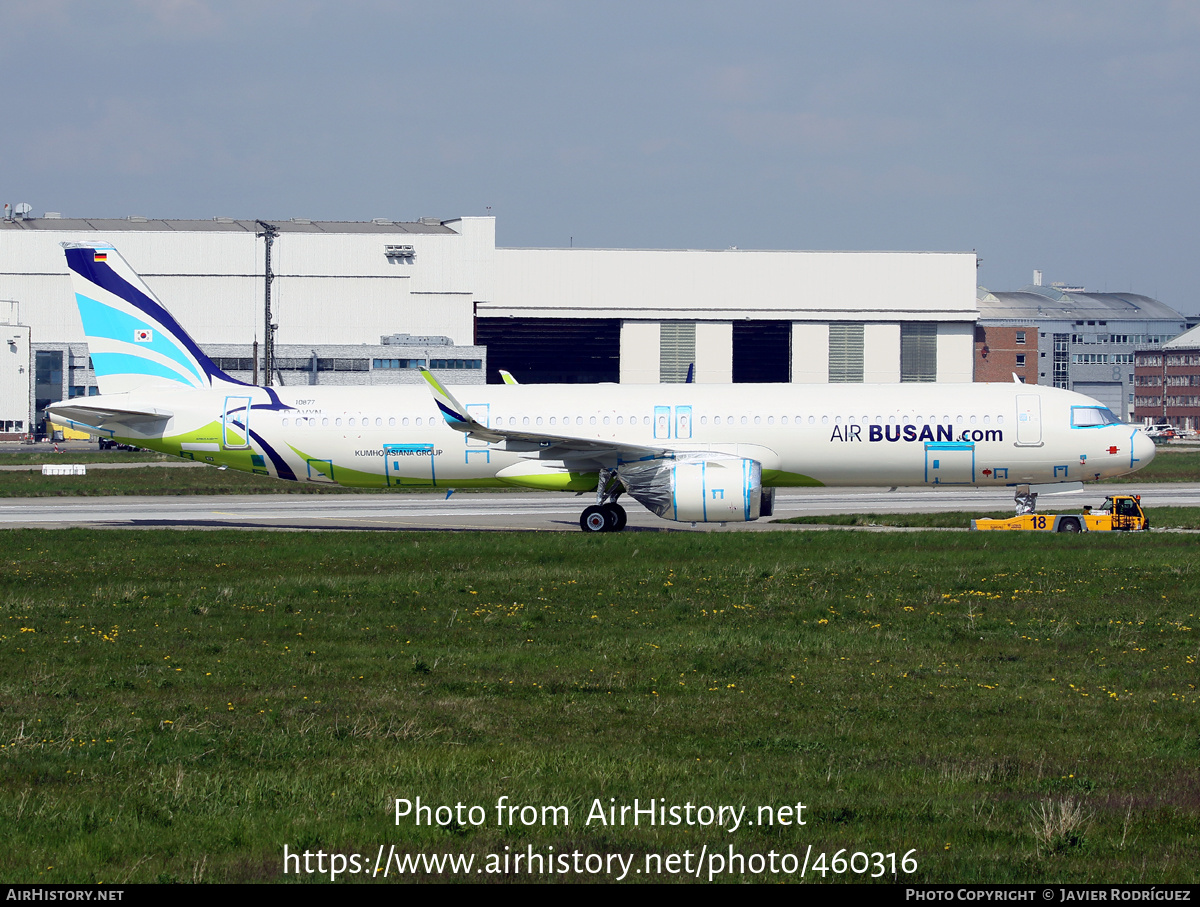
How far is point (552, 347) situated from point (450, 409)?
99.6 meters

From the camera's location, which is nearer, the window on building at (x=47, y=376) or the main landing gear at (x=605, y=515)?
the main landing gear at (x=605, y=515)

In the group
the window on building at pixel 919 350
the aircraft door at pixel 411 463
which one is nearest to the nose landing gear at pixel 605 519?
the aircraft door at pixel 411 463

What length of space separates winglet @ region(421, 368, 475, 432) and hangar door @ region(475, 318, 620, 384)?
79375 millimetres

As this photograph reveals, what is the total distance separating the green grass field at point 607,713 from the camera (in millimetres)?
9695

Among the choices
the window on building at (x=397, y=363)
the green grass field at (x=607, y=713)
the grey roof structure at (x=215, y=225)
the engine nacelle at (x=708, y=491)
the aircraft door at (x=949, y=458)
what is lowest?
the green grass field at (x=607, y=713)

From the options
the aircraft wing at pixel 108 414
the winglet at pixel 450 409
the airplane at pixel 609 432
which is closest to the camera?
the winglet at pixel 450 409

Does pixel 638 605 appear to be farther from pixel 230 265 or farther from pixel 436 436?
pixel 230 265

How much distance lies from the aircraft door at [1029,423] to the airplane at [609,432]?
41mm

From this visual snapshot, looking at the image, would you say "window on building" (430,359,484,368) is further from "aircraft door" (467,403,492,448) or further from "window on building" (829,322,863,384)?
"aircraft door" (467,403,492,448)

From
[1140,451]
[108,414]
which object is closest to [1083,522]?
[1140,451]

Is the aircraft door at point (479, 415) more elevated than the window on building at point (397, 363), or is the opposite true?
the window on building at point (397, 363)

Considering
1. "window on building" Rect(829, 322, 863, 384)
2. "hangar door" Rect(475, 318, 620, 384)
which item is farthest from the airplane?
"window on building" Rect(829, 322, 863, 384)

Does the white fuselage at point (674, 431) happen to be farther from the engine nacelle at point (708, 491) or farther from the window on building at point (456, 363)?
the window on building at point (456, 363)

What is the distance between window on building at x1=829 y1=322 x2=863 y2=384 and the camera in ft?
377
